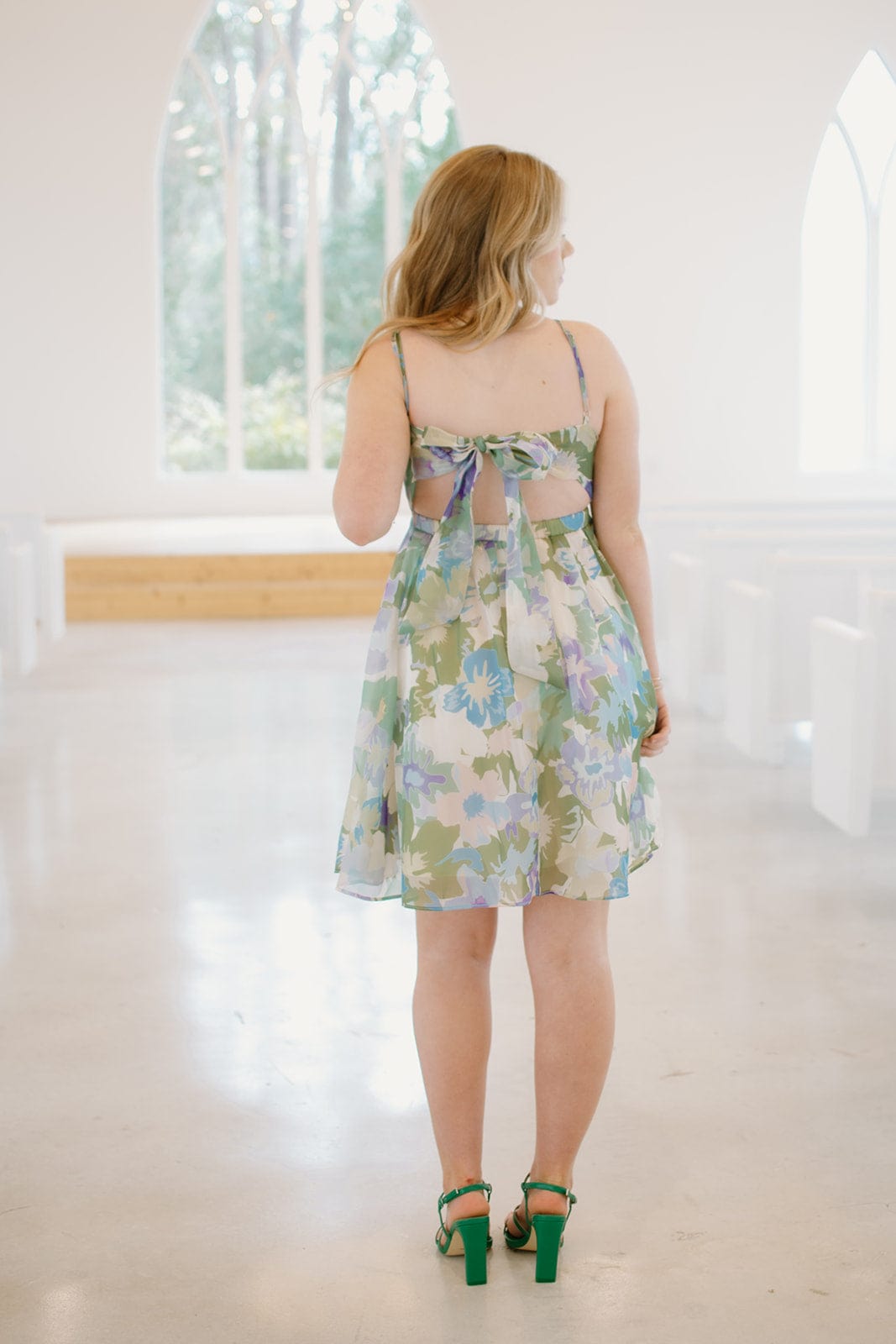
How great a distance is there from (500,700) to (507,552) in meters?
0.17

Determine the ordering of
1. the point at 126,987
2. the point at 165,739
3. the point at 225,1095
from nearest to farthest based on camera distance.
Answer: the point at 225,1095, the point at 126,987, the point at 165,739

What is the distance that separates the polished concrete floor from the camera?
1.78 m

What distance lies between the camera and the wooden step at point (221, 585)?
906cm

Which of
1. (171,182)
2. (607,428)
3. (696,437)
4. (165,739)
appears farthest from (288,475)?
(607,428)

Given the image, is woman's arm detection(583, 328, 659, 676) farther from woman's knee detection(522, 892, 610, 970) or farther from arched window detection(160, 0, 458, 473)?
arched window detection(160, 0, 458, 473)

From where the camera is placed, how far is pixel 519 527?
1775 millimetres

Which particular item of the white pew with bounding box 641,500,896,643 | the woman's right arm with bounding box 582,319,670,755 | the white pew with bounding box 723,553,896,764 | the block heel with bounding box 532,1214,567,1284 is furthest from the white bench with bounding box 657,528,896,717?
the block heel with bounding box 532,1214,567,1284

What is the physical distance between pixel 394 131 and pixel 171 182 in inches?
68.0

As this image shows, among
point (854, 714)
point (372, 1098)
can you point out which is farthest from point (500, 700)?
point (854, 714)

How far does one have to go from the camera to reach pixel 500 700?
5.76 ft

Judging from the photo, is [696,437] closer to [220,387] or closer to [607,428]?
[220,387]

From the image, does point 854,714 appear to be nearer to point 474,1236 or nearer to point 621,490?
point 621,490

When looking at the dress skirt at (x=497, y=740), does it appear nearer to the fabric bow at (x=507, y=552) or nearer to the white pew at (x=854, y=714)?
the fabric bow at (x=507, y=552)

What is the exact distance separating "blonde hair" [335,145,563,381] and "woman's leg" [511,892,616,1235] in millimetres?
697
